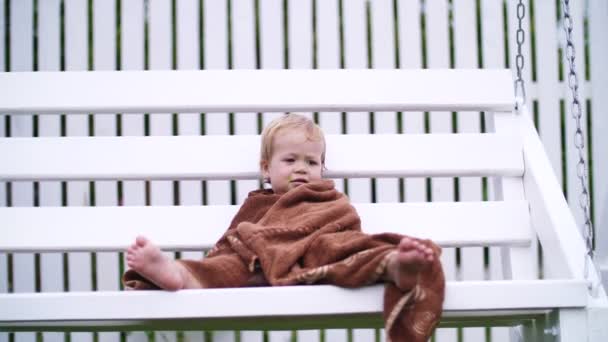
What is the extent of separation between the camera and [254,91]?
2225 millimetres

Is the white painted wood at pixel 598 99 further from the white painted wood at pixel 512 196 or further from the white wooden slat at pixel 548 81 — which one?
the white painted wood at pixel 512 196

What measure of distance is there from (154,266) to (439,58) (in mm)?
1811

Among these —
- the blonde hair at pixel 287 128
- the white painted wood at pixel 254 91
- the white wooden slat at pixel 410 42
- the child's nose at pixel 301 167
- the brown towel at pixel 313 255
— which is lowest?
the brown towel at pixel 313 255

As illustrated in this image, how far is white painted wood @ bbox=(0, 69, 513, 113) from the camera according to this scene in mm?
2201

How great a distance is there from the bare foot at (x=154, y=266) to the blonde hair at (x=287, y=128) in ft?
1.90

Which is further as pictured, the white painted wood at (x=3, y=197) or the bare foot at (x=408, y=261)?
the white painted wood at (x=3, y=197)

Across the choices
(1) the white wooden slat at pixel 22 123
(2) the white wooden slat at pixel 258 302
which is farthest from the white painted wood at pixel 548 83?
(1) the white wooden slat at pixel 22 123

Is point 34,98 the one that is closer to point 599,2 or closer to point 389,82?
point 389,82

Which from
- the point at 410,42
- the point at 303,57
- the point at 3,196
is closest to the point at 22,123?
the point at 3,196

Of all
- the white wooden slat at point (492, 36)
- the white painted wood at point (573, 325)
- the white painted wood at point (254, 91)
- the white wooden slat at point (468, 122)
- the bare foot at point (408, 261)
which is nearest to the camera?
the bare foot at point (408, 261)

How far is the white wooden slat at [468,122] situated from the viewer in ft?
9.36

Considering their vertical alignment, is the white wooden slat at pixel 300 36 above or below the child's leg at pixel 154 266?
above

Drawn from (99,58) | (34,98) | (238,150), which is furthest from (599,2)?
(34,98)

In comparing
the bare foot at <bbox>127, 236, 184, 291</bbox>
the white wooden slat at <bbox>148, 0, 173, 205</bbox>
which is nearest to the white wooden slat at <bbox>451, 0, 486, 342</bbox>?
the white wooden slat at <bbox>148, 0, 173, 205</bbox>
